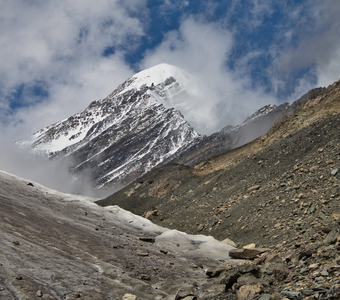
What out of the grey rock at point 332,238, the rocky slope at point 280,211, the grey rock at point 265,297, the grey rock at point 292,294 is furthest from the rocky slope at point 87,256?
the grey rock at point 332,238

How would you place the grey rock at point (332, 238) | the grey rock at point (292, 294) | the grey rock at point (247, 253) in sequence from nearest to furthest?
the grey rock at point (292, 294), the grey rock at point (332, 238), the grey rock at point (247, 253)

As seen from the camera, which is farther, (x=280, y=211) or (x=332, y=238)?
(x=280, y=211)

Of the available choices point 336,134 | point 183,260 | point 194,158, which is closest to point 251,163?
point 336,134

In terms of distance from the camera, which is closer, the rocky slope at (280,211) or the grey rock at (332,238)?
the rocky slope at (280,211)

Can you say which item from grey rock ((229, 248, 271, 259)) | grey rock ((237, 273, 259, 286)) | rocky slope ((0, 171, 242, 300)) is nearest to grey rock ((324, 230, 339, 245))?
grey rock ((237, 273, 259, 286))

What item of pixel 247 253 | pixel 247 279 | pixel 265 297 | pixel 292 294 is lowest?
pixel 292 294

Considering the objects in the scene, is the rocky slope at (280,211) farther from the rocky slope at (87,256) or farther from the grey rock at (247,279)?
the rocky slope at (87,256)

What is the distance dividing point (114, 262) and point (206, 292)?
11.4 ft

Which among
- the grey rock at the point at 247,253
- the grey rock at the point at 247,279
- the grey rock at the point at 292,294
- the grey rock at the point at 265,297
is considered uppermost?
the grey rock at the point at 247,253

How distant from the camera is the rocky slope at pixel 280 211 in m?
8.16

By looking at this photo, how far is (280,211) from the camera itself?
18.1 meters

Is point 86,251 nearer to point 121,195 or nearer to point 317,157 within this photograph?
point 317,157

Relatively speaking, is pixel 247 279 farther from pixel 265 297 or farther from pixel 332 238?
pixel 332 238

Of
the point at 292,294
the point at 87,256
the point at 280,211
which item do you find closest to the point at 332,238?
the point at 292,294
